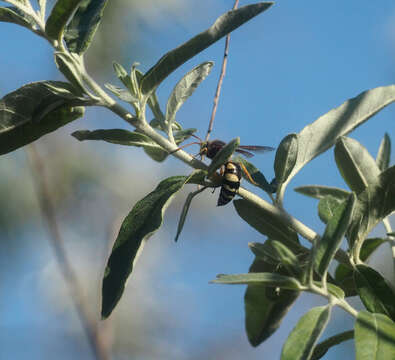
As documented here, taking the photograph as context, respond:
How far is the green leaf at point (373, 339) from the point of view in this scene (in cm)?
106

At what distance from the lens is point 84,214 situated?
5598 mm

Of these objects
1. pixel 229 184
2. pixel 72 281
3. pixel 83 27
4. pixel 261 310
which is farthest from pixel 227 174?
pixel 72 281

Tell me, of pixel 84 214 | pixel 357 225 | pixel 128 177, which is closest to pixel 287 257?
pixel 357 225

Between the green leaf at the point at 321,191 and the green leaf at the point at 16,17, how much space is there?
925mm

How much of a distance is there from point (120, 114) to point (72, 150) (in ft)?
16.9

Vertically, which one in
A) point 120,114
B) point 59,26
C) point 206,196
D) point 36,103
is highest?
point 59,26

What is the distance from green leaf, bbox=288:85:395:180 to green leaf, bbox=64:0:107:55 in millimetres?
576

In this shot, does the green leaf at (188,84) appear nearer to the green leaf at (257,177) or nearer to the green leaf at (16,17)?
the green leaf at (257,177)

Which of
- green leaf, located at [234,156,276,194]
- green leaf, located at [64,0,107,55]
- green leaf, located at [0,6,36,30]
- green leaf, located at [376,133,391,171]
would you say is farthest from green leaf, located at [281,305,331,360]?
green leaf, located at [0,6,36,30]

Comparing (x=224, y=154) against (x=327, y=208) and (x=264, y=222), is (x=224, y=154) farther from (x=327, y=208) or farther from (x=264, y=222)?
(x=327, y=208)

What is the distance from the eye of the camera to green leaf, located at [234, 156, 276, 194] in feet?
4.53

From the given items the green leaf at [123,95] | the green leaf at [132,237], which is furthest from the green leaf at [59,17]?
the green leaf at [132,237]

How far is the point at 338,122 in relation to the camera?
56.1 inches

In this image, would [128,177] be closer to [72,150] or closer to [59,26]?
[72,150]
